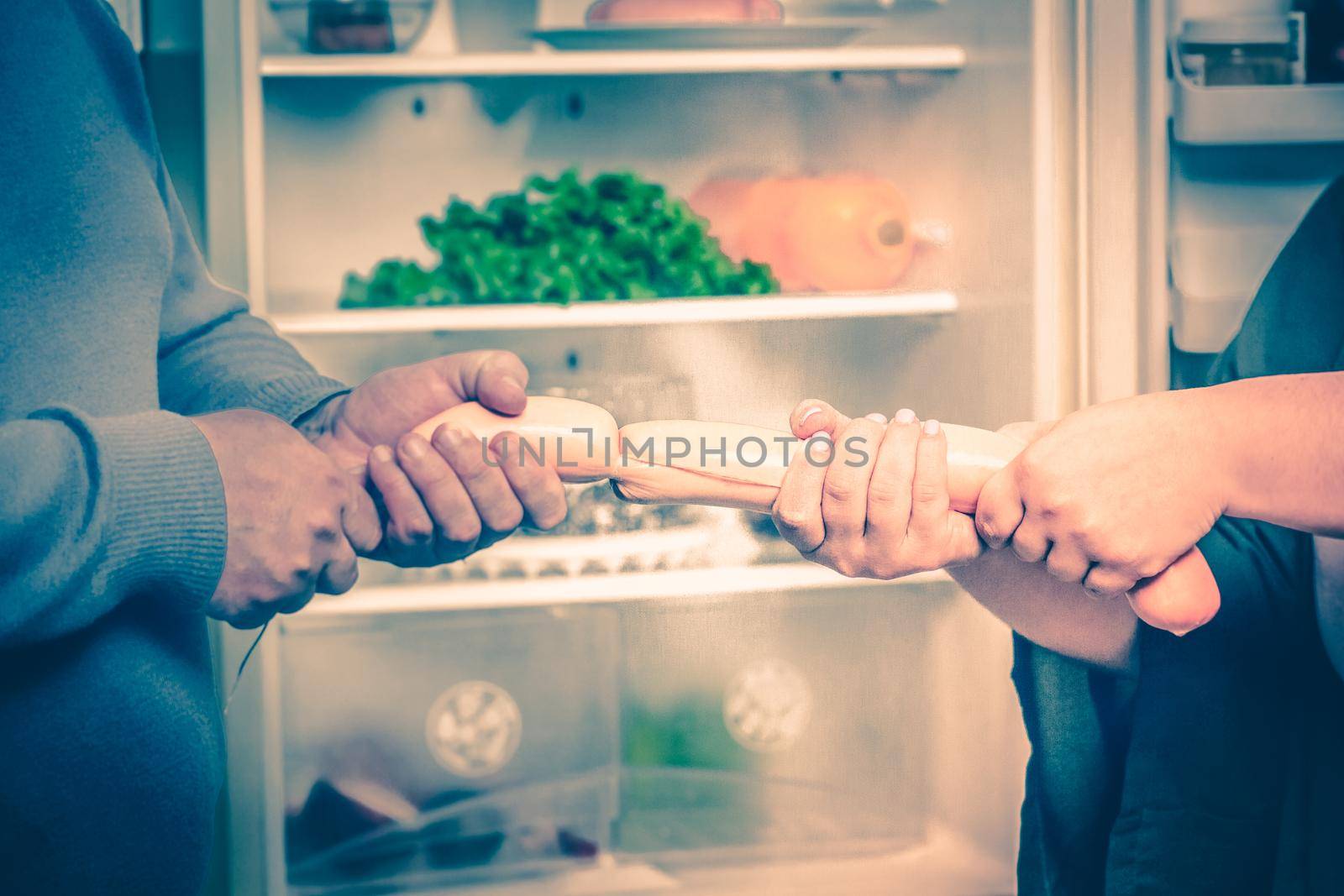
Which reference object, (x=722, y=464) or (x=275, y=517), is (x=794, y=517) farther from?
(x=275, y=517)

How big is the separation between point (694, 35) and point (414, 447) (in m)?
0.64

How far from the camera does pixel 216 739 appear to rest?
618mm

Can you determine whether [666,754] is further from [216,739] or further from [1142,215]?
[1142,215]

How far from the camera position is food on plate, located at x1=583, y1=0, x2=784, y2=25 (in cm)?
104

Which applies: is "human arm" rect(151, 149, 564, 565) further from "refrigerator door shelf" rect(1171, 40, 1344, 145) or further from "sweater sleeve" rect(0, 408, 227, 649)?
"refrigerator door shelf" rect(1171, 40, 1344, 145)

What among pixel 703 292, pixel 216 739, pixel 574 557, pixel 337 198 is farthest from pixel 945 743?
pixel 337 198

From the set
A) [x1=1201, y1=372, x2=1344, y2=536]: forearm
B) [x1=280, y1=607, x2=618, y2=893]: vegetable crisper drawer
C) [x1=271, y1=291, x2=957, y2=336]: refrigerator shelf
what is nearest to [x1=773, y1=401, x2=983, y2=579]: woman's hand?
[x1=1201, y1=372, x2=1344, y2=536]: forearm

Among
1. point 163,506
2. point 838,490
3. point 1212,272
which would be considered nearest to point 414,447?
point 163,506

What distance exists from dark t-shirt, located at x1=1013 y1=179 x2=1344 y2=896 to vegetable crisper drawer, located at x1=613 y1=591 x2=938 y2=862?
0.53 metres

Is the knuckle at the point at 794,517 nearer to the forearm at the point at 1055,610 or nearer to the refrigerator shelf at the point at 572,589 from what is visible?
the forearm at the point at 1055,610

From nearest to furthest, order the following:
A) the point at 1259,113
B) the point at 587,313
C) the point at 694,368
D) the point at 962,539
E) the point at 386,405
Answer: the point at 962,539 < the point at 386,405 < the point at 1259,113 < the point at 587,313 < the point at 694,368

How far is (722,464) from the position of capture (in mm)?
550

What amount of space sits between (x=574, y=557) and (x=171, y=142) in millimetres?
679

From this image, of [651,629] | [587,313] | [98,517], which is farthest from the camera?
[651,629]
